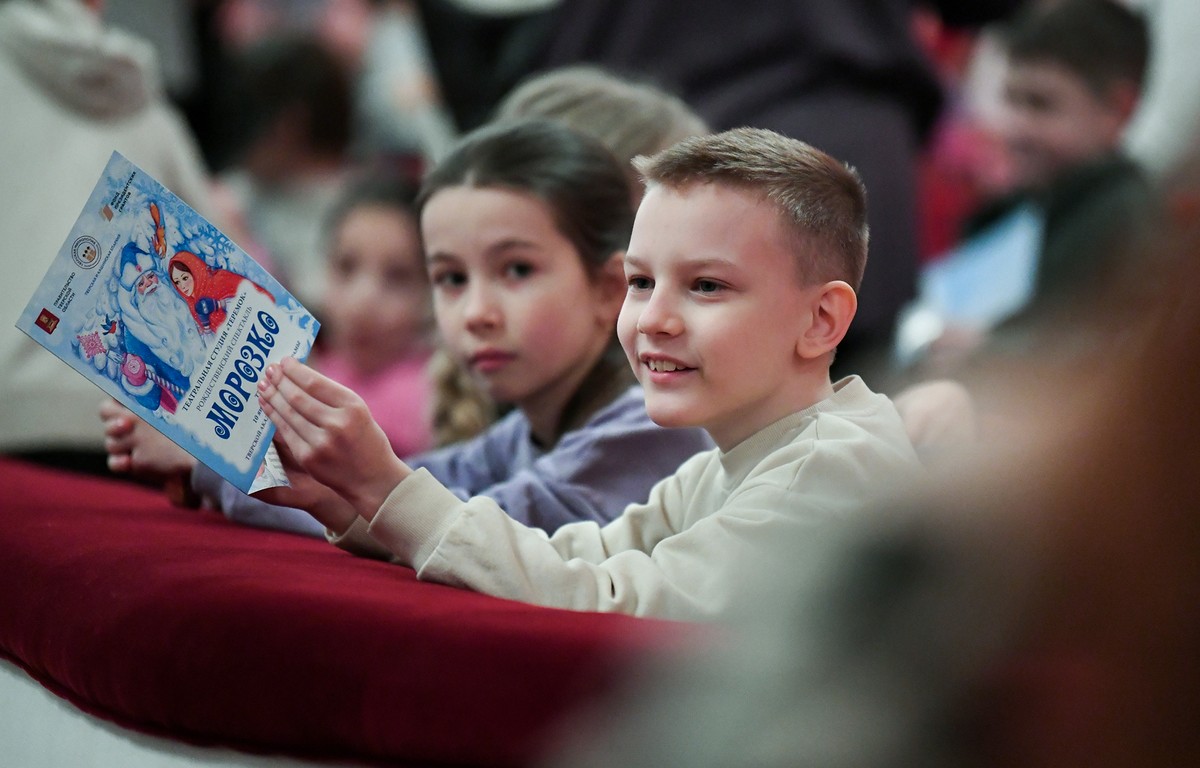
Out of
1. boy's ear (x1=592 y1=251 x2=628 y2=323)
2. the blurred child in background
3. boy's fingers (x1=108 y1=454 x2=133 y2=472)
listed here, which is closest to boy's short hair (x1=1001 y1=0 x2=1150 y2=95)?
the blurred child in background

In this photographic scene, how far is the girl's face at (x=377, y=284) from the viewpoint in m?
3.05

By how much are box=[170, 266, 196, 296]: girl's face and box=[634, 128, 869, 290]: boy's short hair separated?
1.27 feet

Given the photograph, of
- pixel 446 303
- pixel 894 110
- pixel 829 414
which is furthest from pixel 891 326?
pixel 829 414

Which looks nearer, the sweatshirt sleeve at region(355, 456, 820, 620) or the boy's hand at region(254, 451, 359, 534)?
the sweatshirt sleeve at region(355, 456, 820, 620)

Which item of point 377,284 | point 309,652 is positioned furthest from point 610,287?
point 377,284

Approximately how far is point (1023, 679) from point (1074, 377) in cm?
12

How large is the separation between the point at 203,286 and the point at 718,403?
443 mm

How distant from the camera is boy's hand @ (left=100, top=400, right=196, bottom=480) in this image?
1543 millimetres

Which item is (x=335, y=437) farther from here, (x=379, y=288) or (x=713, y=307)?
(x=379, y=288)

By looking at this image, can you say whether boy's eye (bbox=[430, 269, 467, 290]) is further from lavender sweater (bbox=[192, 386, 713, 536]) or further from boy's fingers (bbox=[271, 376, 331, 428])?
boy's fingers (bbox=[271, 376, 331, 428])

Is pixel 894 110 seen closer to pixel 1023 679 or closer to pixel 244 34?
pixel 1023 679

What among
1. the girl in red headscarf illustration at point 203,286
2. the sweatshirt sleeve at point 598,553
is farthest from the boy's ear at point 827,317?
the girl in red headscarf illustration at point 203,286

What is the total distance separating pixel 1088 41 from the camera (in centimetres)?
282

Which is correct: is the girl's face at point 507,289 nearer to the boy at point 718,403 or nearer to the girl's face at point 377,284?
the boy at point 718,403
